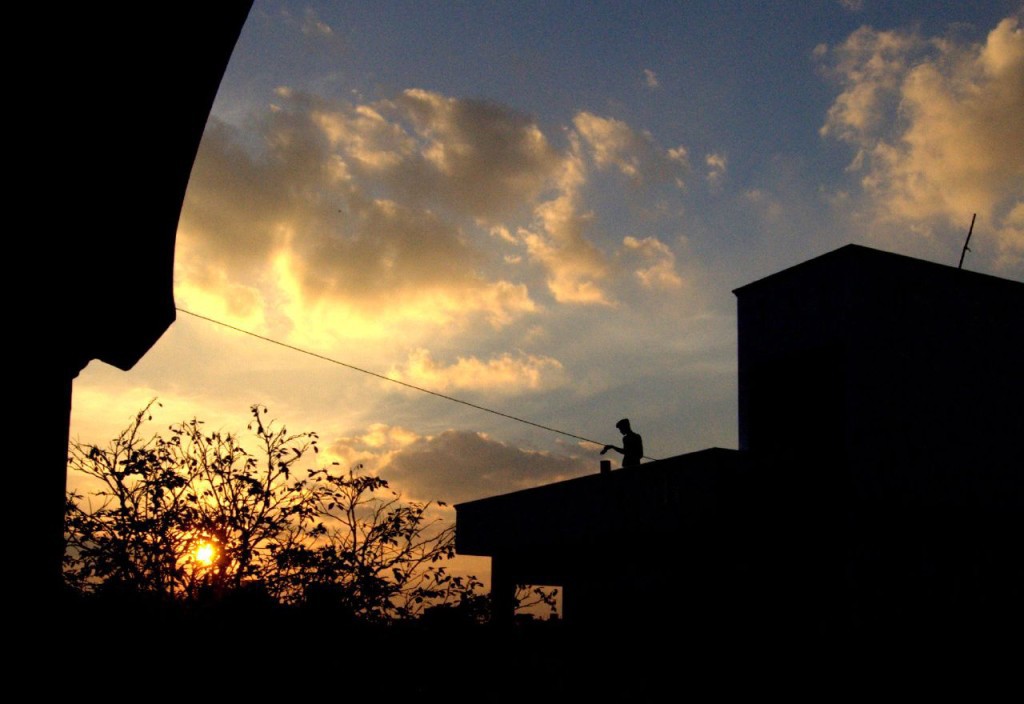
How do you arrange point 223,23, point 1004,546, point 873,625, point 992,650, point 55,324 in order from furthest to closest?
point 1004,546 → point 992,650 → point 873,625 → point 55,324 → point 223,23

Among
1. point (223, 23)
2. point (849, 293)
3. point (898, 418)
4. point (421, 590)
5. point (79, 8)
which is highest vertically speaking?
point (849, 293)

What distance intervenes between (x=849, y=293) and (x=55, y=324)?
1404 centimetres

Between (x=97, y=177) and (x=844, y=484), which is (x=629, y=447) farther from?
(x=97, y=177)

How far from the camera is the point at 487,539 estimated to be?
1814 cm

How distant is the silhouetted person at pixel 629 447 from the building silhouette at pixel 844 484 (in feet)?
3.28

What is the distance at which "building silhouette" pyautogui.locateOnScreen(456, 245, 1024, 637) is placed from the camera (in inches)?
508

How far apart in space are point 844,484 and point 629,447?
4.34 m

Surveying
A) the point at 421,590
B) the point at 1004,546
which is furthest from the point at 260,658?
the point at 1004,546

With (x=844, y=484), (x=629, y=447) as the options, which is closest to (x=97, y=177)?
(x=844, y=484)

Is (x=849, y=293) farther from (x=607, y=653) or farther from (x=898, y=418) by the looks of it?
(x=607, y=653)

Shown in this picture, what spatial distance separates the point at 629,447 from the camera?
1662 cm

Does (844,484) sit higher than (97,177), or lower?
higher

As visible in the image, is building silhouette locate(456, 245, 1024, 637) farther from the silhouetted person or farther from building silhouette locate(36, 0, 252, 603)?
building silhouette locate(36, 0, 252, 603)

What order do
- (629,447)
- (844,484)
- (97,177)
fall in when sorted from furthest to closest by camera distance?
1. (629,447)
2. (844,484)
3. (97,177)
